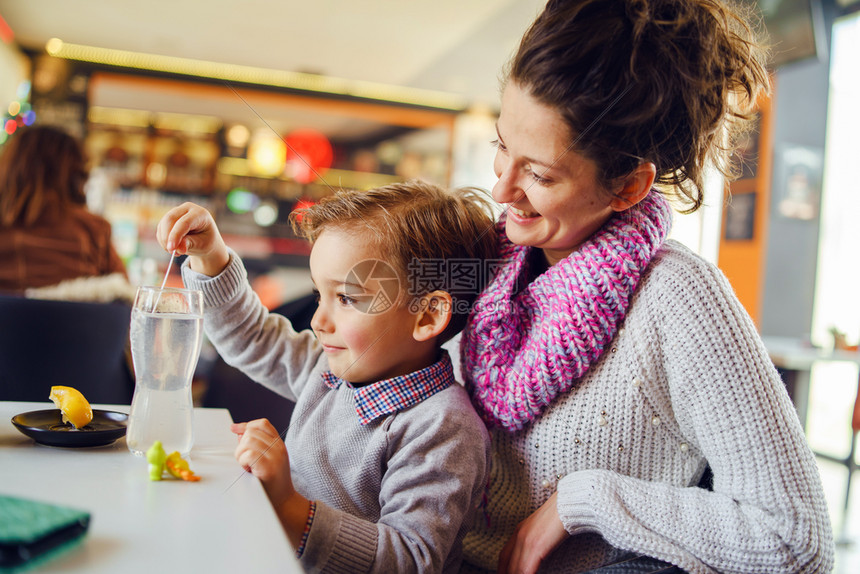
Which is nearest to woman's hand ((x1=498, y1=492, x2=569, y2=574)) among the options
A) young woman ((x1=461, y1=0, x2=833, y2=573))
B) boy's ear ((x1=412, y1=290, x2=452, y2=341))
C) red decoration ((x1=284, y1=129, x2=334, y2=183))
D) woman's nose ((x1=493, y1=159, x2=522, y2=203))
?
young woman ((x1=461, y1=0, x2=833, y2=573))

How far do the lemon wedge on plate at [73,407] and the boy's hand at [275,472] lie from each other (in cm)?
19

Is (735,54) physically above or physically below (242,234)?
above

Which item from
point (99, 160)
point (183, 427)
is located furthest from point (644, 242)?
point (99, 160)

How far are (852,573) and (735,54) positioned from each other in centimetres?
205

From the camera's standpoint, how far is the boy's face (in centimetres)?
84

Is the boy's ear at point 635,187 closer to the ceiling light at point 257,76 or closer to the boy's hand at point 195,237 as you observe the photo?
the boy's hand at point 195,237

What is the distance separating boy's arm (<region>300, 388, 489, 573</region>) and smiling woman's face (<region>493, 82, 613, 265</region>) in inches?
9.5

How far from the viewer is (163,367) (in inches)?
27.9

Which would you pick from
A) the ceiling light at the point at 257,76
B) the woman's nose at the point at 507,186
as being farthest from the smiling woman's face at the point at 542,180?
the ceiling light at the point at 257,76

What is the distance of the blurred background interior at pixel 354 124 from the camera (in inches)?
151

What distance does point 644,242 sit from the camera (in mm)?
805

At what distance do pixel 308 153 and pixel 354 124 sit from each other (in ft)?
1.82

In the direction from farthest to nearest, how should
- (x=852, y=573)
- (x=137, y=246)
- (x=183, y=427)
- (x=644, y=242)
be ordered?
(x=137, y=246), (x=852, y=573), (x=644, y=242), (x=183, y=427)

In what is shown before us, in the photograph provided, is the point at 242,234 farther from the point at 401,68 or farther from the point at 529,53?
the point at 529,53
